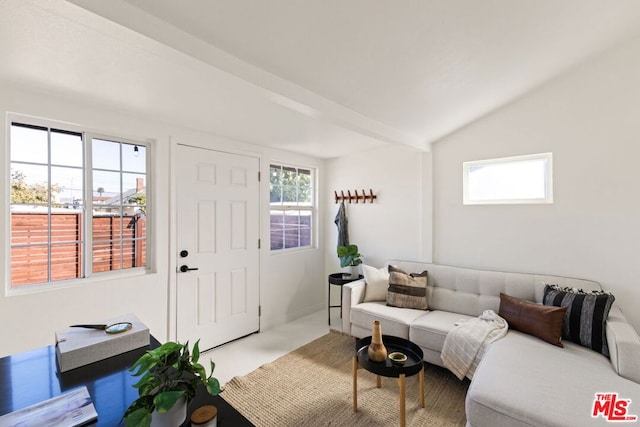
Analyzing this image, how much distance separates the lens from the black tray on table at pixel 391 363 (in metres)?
1.79

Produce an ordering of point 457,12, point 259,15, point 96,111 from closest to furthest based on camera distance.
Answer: point 259,15, point 457,12, point 96,111

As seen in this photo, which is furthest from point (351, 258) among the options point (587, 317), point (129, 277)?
point (129, 277)

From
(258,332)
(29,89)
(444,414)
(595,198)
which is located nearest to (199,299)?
(258,332)

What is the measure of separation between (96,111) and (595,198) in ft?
13.4

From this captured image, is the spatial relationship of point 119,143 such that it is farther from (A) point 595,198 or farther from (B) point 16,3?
(A) point 595,198

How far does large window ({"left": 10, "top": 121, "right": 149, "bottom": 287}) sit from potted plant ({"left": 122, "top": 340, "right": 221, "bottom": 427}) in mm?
1942

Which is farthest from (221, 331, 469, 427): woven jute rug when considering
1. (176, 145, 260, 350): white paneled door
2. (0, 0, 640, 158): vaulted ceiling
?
(0, 0, 640, 158): vaulted ceiling

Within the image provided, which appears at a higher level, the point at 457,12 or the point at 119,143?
the point at 457,12

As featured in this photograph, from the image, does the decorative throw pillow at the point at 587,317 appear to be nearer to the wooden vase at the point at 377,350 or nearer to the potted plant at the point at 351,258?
the wooden vase at the point at 377,350

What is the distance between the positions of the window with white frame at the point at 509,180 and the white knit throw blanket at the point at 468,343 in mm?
1255

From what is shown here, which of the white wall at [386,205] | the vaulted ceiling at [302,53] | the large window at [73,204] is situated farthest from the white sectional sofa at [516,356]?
the large window at [73,204]

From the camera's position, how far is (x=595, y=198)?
245 centimetres

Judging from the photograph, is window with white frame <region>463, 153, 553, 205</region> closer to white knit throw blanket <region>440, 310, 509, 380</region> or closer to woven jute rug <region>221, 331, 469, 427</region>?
white knit throw blanket <region>440, 310, 509, 380</region>

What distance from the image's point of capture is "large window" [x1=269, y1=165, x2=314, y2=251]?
3637mm
